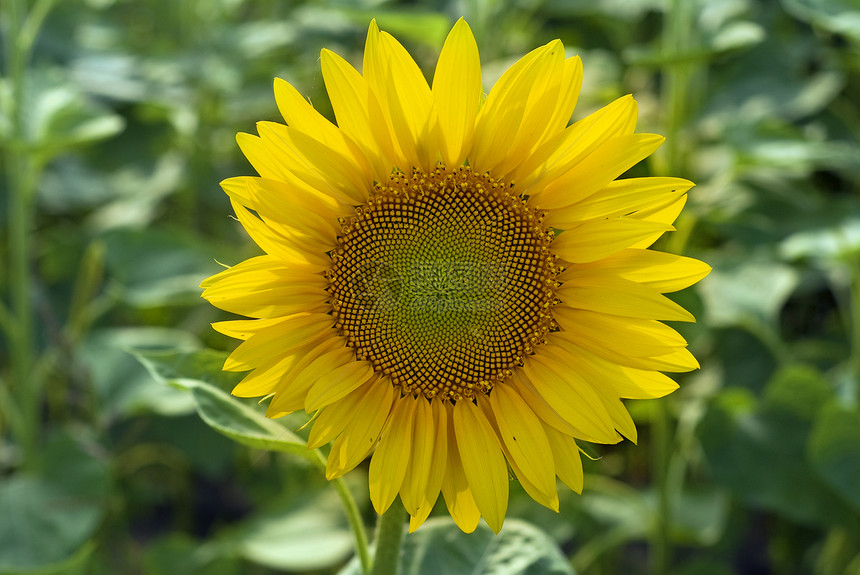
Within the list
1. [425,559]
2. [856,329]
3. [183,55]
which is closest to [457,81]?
[425,559]

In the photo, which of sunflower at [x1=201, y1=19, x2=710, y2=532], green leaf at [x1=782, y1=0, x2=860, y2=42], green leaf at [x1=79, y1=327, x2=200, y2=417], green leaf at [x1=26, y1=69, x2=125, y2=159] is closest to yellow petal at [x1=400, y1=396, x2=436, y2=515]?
sunflower at [x1=201, y1=19, x2=710, y2=532]

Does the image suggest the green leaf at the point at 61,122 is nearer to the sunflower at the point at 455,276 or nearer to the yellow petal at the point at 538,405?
the sunflower at the point at 455,276

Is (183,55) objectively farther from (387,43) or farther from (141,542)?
(387,43)

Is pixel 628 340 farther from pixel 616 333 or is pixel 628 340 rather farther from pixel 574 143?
pixel 574 143

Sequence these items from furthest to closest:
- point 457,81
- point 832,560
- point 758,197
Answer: point 758,197, point 832,560, point 457,81

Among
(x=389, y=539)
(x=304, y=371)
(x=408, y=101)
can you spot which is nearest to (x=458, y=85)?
(x=408, y=101)

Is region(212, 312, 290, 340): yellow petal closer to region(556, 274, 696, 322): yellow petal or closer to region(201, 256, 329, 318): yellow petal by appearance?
region(201, 256, 329, 318): yellow petal
